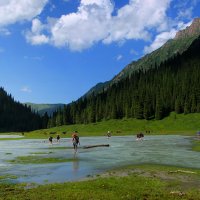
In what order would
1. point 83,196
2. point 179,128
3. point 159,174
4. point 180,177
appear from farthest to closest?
point 179,128 < point 159,174 < point 180,177 < point 83,196

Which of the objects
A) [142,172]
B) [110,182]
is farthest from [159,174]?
[110,182]

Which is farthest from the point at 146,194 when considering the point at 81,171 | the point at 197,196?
the point at 81,171

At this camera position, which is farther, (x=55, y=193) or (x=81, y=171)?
(x=81, y=171)

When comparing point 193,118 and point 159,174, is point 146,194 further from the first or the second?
point 193,118

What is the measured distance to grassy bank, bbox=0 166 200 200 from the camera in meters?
23.6

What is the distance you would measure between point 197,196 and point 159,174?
35.8ft

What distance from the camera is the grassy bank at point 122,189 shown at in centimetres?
2359

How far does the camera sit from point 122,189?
85.6 ft

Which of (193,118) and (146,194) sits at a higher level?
(193,118)

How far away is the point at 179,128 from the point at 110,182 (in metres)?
165

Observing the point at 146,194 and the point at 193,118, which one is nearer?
the point at 146,194

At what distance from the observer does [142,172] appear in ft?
119

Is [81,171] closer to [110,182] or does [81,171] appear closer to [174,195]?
[110,182]

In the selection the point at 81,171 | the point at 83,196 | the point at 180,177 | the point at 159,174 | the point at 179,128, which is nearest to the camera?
the point at 83,196
